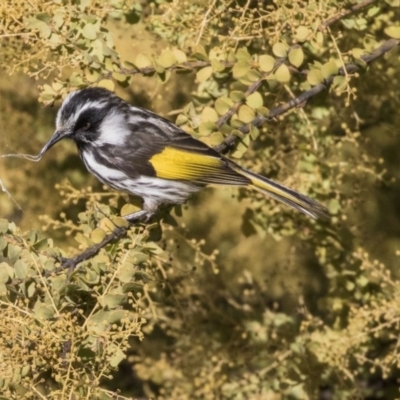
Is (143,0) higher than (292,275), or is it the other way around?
(143,0)

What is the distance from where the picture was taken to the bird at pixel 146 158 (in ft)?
11.8

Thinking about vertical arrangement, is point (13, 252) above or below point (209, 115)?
below

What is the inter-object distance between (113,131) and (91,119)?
0.12m

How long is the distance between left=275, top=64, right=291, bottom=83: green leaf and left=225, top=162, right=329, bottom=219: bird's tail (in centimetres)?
54

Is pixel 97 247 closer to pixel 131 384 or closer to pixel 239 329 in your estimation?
pixel 239 329

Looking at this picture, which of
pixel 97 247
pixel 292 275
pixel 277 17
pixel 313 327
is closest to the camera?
pixel 97 247

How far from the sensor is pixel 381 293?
4.11 m

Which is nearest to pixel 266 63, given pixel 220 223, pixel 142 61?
pixel 142 61

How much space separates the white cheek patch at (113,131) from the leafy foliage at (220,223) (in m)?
0.23

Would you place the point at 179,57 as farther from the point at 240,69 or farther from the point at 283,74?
the point at 283,74

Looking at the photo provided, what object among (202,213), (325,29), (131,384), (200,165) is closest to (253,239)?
(202,213)

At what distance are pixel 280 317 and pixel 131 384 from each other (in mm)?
1415

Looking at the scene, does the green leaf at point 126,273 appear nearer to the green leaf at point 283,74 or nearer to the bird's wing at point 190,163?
the bird's wing at point 190,163

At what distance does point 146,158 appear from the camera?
3797 mm
